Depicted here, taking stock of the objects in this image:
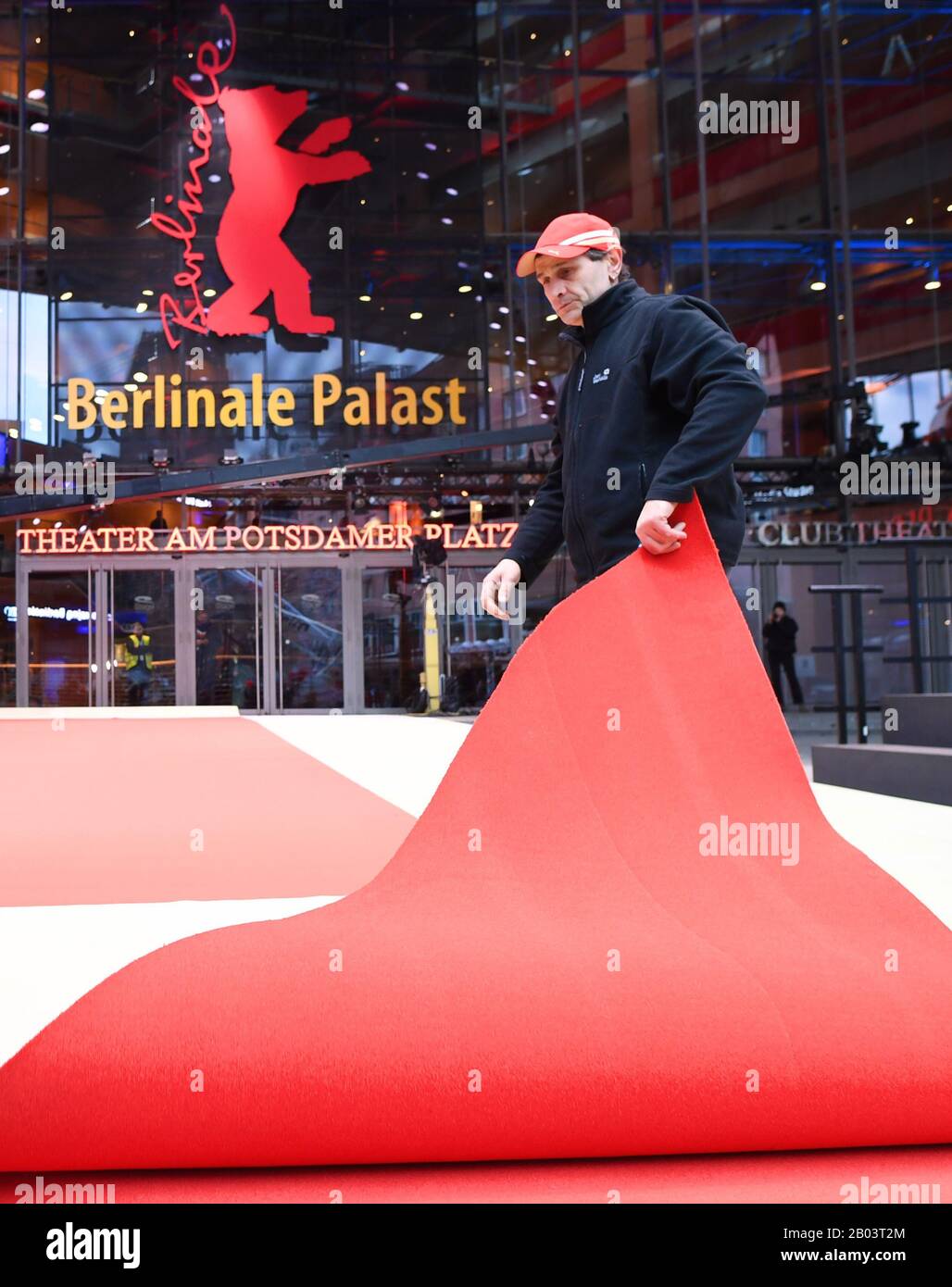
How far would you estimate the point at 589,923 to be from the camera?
1462 millimetres

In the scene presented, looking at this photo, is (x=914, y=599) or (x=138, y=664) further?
(x=138, y=664)

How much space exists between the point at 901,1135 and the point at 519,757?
2.38 feet

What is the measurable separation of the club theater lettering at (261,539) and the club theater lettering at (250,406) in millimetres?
1247

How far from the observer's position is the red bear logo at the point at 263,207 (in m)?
14.1

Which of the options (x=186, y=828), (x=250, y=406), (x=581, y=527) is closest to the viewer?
(x=581, y=527)

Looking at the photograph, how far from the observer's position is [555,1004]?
4.05 feet

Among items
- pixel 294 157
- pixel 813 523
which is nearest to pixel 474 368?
pixel 294 157

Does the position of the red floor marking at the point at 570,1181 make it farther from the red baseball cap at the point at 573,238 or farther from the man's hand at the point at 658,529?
the red baseball cap at the point at 573,238

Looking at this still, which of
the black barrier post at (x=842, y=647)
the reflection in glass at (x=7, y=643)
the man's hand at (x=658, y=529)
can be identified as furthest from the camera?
the reflection in glass at (x=7, y=643)

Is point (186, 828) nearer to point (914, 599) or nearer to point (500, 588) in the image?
point (500, 588)

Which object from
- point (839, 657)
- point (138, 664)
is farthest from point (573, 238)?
point (138, 664)

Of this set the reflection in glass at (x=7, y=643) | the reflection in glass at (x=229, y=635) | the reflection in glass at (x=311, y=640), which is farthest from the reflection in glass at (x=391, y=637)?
the reflection in glass at (x=7, y=643)

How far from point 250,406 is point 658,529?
1302 cm

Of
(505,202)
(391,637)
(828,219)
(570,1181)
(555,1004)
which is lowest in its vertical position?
(570,1181)
